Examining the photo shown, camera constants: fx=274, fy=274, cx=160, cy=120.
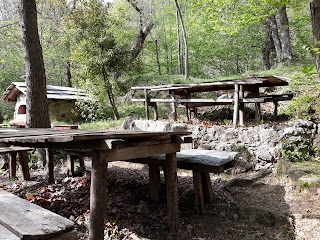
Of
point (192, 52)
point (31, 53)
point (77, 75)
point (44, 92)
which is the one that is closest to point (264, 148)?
point (44, 92)

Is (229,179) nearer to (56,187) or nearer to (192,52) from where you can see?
(56,187)

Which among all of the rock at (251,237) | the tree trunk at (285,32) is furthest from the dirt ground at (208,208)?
the tree trunk at (285,32)

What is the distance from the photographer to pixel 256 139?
6.78 meters

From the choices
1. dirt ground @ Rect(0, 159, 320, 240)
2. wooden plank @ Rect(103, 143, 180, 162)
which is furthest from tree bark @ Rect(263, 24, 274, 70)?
wooden plank @ Rect(103, 143, 180, 162)

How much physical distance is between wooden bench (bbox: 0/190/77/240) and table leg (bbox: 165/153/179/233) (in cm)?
216

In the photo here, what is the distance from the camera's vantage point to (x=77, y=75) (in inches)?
512

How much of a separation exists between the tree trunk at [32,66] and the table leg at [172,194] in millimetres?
5352

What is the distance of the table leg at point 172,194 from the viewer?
13.3 feet

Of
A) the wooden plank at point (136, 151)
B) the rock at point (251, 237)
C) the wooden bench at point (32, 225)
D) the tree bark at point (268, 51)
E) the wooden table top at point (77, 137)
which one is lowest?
the rock at point (251, 237)

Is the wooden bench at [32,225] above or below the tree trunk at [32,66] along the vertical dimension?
below

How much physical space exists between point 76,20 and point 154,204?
9.83 m

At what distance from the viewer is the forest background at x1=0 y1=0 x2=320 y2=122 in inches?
481

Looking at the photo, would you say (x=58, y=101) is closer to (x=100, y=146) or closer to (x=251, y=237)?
(x=100, y=146)

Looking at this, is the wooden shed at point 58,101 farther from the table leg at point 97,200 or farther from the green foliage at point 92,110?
the table leg at point 97,200
